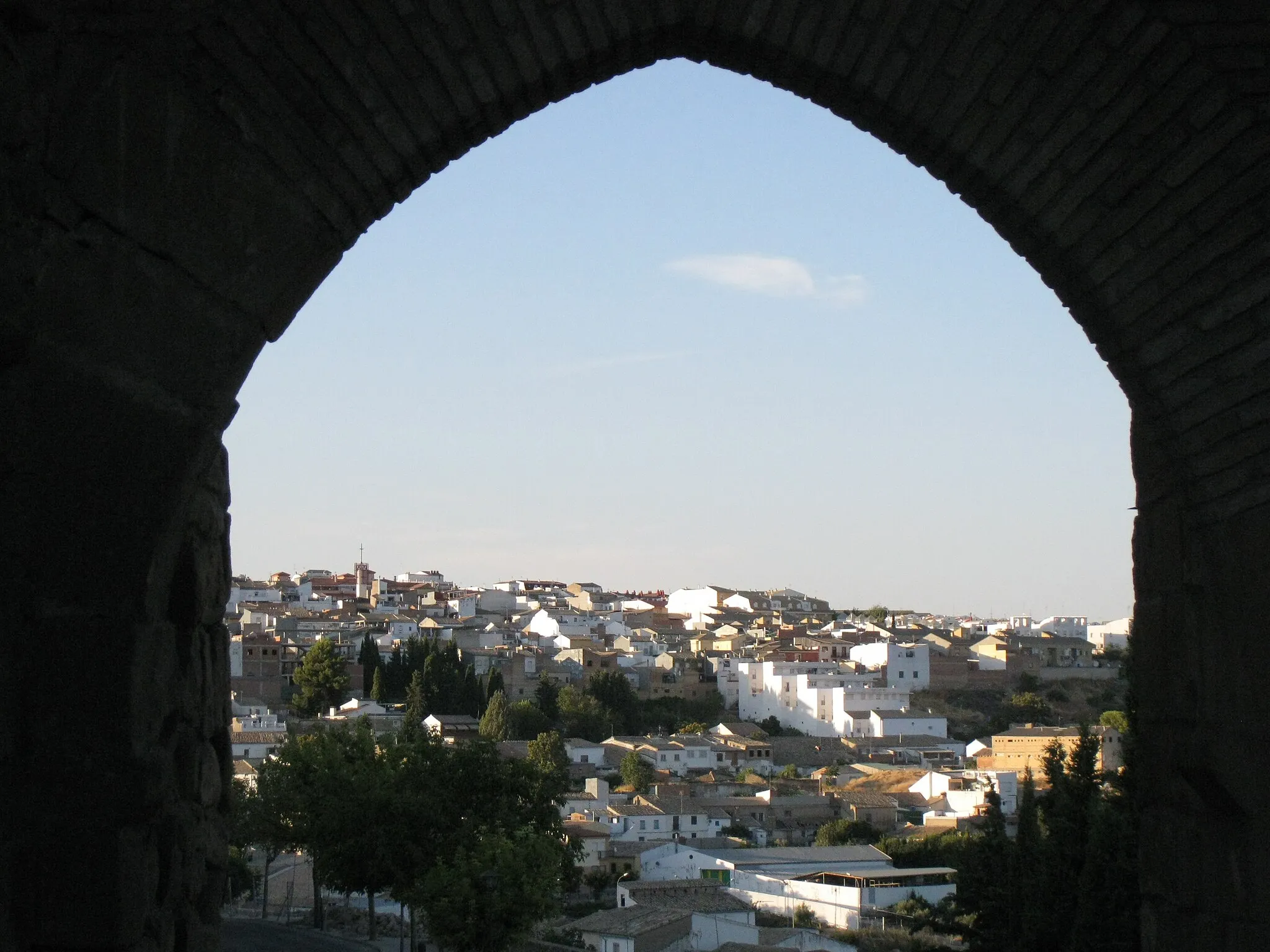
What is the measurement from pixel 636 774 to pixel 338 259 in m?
37.2

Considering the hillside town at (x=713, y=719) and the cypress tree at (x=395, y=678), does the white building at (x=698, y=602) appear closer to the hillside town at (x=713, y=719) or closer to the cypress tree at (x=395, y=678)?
the hillside town at (x=713, y=719)

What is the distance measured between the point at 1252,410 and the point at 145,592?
5.92 ft

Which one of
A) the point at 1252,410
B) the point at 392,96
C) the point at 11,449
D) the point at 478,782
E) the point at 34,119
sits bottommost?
the point at 478,782

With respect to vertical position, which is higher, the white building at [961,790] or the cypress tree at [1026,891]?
the cypress tree at [1026,891]

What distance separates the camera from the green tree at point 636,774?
38219 millimetres

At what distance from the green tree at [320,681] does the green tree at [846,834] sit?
17.7 m

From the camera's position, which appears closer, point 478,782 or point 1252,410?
point 1252,410

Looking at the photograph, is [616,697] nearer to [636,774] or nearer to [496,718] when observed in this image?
[496,718]

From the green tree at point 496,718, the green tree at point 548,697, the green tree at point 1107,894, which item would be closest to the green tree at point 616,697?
the green tree at point 548,697

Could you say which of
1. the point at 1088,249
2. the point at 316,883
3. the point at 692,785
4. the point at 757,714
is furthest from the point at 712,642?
the point at 1088,249

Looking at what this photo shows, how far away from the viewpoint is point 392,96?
2.32 metres

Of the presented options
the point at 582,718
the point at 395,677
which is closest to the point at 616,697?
the point at 582,718

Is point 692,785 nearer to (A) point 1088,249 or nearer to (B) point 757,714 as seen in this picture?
(B) point 757,714

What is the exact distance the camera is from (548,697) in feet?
166
